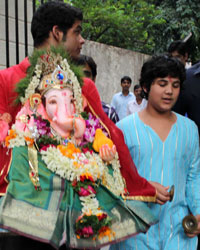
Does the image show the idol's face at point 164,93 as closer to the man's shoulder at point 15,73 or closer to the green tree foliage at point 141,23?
the man's shoulder at point 15,73

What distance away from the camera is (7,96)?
247 cm

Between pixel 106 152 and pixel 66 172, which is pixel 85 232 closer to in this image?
pixel 66 172

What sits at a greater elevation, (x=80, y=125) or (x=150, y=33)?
(x=80, y=125)

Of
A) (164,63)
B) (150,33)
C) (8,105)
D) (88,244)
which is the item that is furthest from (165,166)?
(150,33)

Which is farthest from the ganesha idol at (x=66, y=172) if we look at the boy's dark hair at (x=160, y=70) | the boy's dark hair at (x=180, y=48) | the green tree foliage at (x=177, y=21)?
the green tree foliage at (x=177, y=21)

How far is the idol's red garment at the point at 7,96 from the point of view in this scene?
2199 millimetres

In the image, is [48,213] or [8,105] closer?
[48,213]

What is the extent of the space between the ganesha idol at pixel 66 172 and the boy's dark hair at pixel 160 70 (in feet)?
1.82

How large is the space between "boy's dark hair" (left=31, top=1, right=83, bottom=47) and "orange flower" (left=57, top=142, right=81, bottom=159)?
93 cm

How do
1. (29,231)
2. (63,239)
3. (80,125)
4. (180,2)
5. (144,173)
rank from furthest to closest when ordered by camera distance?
1. (180,2)
2. (144,173)
3. (80,125)
4. (63,239)
5. (29,231)

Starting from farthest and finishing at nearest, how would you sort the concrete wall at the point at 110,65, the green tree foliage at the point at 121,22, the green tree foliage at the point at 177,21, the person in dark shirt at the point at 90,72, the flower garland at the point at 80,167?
the green tree foliage at the point at 177,21, the green tree foliage at the point at 121,22, the concrete wall at the point at 110,65, the person in dark shirt at the point at 90,72, the flower garland at the point at 80,167

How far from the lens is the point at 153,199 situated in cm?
245

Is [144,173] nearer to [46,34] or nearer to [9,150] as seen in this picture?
[9,150]

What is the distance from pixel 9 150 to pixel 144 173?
960 millimetres
